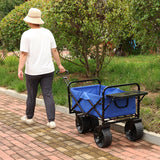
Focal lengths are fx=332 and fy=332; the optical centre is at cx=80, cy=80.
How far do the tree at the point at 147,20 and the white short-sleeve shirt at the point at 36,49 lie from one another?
1.76 m

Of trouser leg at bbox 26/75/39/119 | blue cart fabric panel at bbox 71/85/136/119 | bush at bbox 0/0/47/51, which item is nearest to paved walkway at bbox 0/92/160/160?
trouser leg at bbox 26/75/39/119

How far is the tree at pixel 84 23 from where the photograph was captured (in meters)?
8.05

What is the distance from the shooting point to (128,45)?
47.9 ft

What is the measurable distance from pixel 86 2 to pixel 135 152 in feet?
15.0

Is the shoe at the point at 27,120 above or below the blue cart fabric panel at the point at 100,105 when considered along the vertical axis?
below

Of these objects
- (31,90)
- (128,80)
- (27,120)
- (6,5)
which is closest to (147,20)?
(128,80)

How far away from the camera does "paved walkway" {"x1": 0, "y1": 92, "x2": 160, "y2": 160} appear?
182 inches

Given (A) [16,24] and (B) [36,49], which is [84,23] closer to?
(B) [36,49]

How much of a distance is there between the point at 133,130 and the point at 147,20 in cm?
233

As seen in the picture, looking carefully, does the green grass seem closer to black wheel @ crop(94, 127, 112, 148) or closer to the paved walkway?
the paved walkway

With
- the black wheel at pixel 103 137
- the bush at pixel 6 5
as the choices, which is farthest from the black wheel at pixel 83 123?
the bush at pixel 6 5

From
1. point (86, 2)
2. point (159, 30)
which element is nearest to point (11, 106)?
point (86, 2)

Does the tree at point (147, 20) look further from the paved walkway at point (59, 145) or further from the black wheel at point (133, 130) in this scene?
the paved walkway at point (59, 145)

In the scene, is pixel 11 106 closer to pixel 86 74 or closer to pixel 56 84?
pixel 56 84
